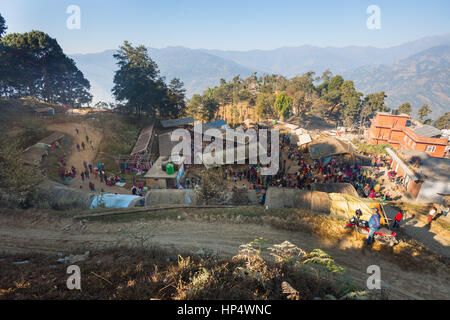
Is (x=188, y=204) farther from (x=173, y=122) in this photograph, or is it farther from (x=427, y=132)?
(x=427, y=132)

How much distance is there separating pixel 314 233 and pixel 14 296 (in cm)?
1135

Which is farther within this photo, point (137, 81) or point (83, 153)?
point (137, 81)

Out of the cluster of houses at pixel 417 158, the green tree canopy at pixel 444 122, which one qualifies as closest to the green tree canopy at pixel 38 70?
the cluster of houses at pixel 417 158

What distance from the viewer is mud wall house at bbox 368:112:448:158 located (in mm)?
31844

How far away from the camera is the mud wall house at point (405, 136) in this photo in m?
A: 31.8

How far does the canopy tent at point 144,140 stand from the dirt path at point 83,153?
5110 mm

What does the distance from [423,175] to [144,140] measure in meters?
33.7

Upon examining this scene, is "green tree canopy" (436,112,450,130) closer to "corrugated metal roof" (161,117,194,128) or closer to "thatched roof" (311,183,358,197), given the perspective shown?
"thatched roof" (311,183,358,197)

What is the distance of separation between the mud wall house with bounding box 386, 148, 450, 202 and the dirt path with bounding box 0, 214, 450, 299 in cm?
1658

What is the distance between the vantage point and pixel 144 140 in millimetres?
29750

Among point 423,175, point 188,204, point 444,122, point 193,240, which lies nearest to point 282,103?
point 423,175

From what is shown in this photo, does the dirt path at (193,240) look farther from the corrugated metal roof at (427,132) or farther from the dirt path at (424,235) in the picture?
the corrugated metal roof at (427,132)

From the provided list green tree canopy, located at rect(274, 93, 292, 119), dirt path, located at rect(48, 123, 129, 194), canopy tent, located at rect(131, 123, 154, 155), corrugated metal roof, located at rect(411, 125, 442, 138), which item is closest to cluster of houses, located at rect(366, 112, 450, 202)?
corrugated metal roof, located at rect(411, 125, 442, 138)
